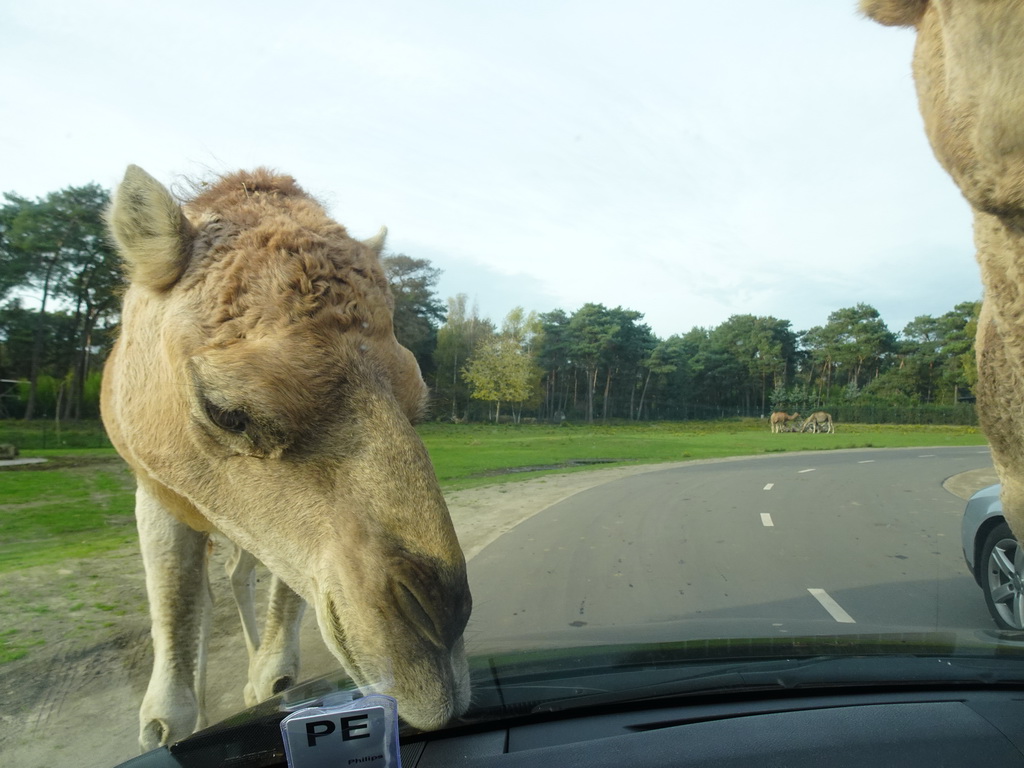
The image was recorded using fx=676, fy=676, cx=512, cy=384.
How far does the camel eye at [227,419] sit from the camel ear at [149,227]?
0.73m

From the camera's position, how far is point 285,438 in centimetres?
223

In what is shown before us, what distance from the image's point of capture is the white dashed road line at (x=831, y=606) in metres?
5.08

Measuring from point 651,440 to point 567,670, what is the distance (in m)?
28.9

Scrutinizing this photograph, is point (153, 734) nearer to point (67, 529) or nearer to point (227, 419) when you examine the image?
point (227, 419)

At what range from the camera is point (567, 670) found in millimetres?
2484

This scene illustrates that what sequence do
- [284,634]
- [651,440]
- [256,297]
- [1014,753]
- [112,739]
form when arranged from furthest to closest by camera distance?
[651,440]
[284,634]
[112,739]
[256,297]
[1014,753]

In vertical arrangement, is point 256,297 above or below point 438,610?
above

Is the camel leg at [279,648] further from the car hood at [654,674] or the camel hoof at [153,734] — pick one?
the car hood at [654,674]

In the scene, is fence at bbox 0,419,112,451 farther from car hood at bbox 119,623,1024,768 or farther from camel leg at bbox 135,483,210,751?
car hood at bbox 119,623,1024,768

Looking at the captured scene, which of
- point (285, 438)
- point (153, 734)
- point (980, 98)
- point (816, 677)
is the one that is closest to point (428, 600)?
point (285, 438)

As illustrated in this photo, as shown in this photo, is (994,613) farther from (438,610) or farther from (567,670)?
(438,610)

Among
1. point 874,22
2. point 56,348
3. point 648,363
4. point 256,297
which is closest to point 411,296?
point 56,348

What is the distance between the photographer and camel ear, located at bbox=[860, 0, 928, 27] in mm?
2543

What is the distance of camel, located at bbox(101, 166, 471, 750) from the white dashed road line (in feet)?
12.7
